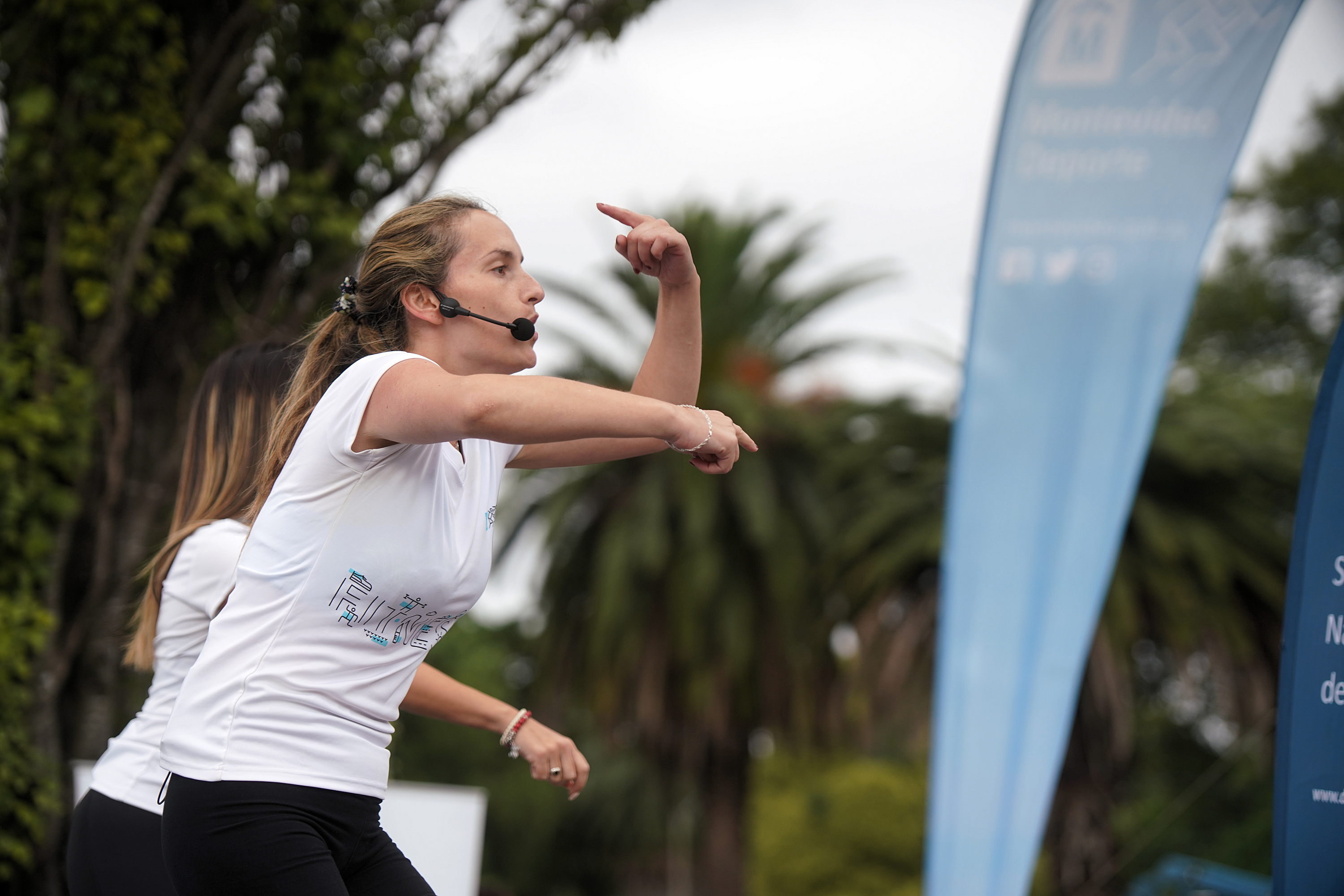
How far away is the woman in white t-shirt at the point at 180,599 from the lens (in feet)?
8.79

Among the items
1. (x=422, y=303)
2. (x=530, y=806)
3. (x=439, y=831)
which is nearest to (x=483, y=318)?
(x=422, y=303)

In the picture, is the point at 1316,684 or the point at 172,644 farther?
the point at 1316,684

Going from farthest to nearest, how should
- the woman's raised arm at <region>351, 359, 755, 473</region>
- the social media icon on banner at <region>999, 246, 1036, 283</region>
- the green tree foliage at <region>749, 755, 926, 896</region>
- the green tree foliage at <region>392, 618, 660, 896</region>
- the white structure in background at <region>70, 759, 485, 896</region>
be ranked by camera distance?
1. the green tree foliage at <region>392, 618, 660, 896</region>
2. the green tree foliage at <region>749, 755, 926, 896</region>
3. the social media icon on banner at <region>999, 246, 1036, 283</region>
4. the white structure in background at <region>70, 759, 485, 896</region>
5. the woman's raised arm at <region>351, 359, 755, 473</region>

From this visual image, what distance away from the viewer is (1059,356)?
5.07 meters

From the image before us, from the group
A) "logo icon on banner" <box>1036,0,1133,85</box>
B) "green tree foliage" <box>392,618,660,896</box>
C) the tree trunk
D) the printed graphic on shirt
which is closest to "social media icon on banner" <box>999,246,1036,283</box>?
"logo icon on banner" <box>1036,0,1133,85</box>

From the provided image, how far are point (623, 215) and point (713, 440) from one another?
0.66 metres

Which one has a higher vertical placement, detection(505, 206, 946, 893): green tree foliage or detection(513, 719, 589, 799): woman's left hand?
detection(513, 719, 589, 799): woman's left hand

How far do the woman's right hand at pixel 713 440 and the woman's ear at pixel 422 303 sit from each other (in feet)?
1.62

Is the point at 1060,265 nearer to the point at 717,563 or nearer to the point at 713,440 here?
the point at 713,440

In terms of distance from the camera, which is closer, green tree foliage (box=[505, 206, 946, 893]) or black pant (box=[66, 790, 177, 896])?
black pant (box=[66, 790, 177, 896])

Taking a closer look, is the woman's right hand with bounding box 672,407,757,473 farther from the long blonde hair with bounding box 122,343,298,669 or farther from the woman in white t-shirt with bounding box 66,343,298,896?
the long blonde hair with bounding box 122,343,298,669

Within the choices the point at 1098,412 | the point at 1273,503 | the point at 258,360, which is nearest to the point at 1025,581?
the point at 1098,412

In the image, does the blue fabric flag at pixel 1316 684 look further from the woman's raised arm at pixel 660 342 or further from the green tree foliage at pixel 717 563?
the green tree foliage at pixel 717 563

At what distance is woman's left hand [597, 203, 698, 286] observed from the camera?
2.18 m
